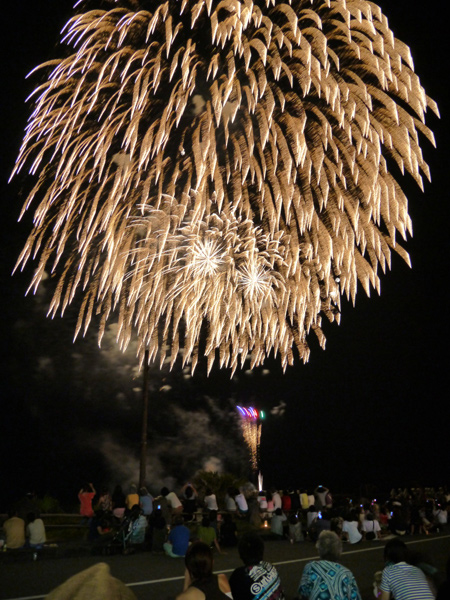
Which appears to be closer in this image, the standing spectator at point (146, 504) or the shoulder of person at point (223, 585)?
the shoulder of person at point (223, 585)

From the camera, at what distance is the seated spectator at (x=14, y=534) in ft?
42.3

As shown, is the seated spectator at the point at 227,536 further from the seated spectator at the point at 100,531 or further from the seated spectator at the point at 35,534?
the seated spectator at the point at 35,534

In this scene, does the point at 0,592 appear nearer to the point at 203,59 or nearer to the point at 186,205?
the point at 186,205

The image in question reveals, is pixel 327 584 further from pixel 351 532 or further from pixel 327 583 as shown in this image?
pixel 351 532

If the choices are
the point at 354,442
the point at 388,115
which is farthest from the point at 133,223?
the point at 354,442

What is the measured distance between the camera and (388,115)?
52.5 ft

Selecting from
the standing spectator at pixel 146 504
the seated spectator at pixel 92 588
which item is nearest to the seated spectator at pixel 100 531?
the standing spectator at pixel 146 504

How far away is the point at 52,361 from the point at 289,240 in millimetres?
16612

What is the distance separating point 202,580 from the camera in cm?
435

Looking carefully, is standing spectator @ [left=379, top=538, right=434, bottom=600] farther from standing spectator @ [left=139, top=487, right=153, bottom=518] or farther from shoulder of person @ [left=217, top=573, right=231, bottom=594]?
standing spectator @ [left=139, top=487, right=153, bottom=518]

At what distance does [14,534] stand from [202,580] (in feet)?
32.6

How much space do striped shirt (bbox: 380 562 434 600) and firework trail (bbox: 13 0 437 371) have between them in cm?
1180

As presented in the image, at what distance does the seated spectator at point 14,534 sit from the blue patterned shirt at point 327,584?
9.68 meters

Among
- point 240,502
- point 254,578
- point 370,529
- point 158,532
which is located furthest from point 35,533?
point 370,529
